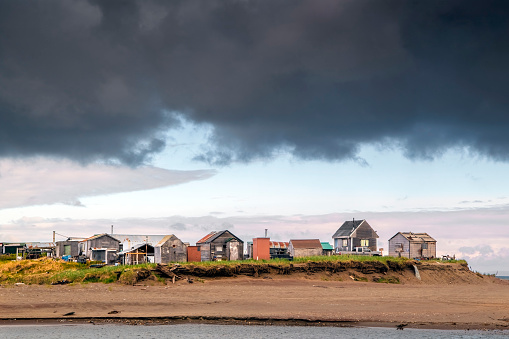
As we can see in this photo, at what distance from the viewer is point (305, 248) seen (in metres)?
82.0

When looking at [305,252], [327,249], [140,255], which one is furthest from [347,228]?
[140,255]

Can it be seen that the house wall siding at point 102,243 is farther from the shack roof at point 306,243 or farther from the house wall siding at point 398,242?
the house wall siding at point 398,242

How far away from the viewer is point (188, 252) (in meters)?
72.6

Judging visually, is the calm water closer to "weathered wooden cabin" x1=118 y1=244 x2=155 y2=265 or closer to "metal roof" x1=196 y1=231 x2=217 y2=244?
"weathered wooden cabin" x1=118 y1=244 x2=155 y2=265

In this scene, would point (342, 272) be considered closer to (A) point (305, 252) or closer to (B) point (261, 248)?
(B) point (261, 248)

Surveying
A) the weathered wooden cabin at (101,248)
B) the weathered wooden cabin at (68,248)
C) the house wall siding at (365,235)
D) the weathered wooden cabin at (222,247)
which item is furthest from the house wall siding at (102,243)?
the house wall siding at (365,235)

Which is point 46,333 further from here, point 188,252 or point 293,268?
point 188,252

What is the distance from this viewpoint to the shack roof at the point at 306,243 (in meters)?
82.2

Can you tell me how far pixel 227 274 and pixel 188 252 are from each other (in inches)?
842

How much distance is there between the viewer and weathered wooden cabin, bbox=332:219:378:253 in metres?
90.7

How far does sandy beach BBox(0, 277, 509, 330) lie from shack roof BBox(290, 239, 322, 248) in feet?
106

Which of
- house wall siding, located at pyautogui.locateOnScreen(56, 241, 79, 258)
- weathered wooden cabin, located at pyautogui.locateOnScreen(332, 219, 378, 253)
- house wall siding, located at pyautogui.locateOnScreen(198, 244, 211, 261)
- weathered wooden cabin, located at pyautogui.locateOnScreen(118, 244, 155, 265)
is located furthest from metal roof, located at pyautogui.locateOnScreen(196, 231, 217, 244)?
house wall siding, located at pyautogui.locateOnScreen(56, 241, 79, 258)

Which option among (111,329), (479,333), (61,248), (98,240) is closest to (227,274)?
(111,329)

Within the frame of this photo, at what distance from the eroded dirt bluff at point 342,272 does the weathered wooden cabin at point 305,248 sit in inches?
864
